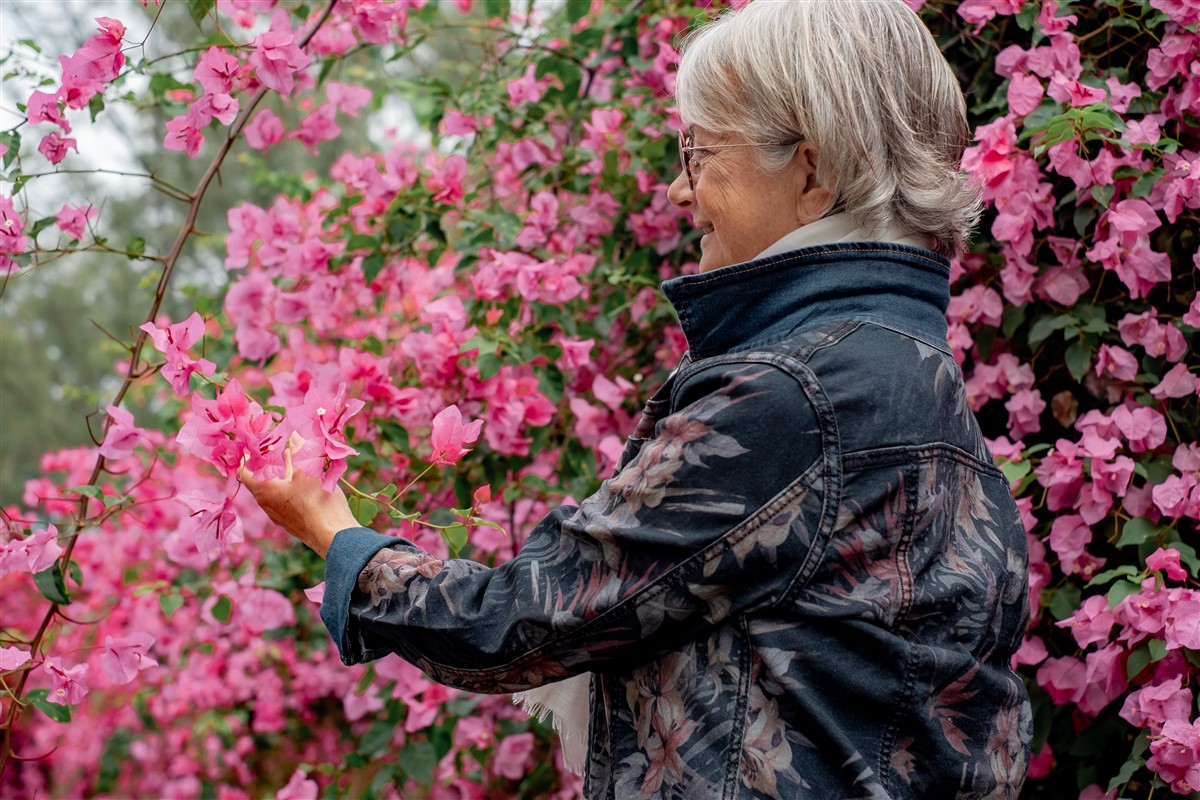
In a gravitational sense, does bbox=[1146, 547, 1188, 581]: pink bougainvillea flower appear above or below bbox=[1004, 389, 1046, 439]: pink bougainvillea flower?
above

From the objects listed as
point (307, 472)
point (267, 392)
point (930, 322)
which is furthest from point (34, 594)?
point (930, 322)

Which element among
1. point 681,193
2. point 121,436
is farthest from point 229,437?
point 681,193

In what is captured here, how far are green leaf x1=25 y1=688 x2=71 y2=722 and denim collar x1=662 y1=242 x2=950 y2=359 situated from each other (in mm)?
1092

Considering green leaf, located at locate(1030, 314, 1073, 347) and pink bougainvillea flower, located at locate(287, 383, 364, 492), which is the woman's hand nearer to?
→ pink bougainvillea flower, located at locate(287, 383, 364, 492)

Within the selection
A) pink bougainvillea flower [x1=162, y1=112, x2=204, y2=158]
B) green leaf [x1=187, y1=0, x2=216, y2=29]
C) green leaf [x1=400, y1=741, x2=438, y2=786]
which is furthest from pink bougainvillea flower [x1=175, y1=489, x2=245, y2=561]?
green leaf [x1=400, y1=741, x2=438, y2=786]

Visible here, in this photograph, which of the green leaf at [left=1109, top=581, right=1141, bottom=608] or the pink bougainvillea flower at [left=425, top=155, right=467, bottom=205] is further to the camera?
the pink bougainvillea flower at [left=425, top=155, right=467, bottom=205]

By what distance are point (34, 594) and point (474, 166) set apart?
3.12m

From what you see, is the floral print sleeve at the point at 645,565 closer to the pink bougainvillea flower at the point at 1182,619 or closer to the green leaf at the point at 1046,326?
the pink bougainvillea flower at the point at 1182,619

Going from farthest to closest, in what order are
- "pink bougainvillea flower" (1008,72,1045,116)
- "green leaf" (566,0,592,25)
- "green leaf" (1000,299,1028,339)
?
"green leaf" (566,0,592,25)
"green leaf" (1000,299,1028,339)
"pink bougainvillea flower" (1008,72,1045,116)

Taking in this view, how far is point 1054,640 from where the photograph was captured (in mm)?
1915

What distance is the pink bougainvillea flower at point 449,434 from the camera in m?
1.43

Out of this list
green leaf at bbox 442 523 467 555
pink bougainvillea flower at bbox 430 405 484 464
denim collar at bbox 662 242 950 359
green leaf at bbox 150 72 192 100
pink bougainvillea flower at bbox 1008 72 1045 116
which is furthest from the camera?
green leaf at bbox 150 72 192 100

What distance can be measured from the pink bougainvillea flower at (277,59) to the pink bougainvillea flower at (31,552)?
0.72 m

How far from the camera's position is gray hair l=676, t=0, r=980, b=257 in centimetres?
123
